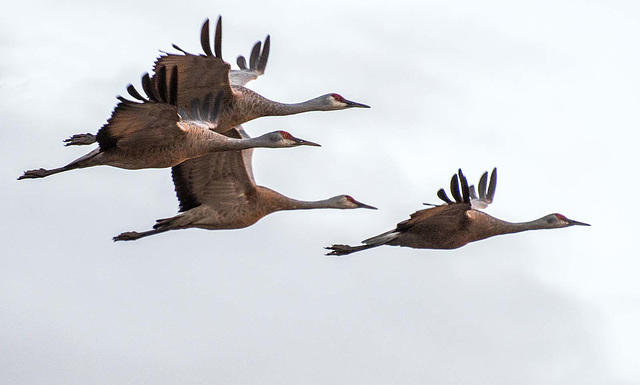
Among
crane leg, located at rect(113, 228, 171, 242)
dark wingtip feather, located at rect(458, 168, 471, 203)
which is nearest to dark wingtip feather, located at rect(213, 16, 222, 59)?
crane leg, located at rect(113, 228, 171, 242)

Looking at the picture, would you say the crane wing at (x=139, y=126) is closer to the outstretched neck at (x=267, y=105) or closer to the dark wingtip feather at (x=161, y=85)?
the dark wingtip feather at (x=161, y=85)

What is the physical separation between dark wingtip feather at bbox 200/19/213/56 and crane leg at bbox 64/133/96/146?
8.49ft

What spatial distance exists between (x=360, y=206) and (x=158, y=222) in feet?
8.56

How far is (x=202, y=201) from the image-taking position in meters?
19.5

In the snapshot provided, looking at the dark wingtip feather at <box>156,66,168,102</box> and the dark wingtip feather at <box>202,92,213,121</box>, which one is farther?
the dark wingtip feather at <box>202,92,213,121</box>

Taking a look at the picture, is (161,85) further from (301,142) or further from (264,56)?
(264,56)

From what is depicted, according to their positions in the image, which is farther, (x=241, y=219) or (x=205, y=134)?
(x=241, y=219)

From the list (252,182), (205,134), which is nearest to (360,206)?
(252,182)

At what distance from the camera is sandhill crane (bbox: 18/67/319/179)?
55.1 ft

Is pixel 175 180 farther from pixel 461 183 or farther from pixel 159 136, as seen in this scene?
pixel 461 183

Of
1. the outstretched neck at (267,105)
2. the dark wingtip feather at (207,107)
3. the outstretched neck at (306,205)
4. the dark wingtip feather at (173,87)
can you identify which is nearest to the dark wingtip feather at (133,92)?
the dark wingtip feather at (173,87)

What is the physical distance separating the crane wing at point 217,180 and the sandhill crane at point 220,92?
46 centimetres

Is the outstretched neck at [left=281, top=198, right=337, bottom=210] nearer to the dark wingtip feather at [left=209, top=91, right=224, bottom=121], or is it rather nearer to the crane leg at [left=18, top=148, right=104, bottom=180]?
the dark wingtip feather at [left=209, top=91, right=224, bottom=121]

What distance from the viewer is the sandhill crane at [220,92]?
1900cm
